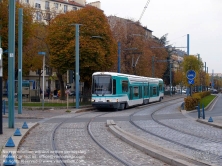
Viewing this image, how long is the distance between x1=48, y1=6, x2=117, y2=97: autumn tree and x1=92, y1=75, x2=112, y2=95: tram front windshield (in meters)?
6.48

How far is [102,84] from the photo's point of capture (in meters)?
33.0

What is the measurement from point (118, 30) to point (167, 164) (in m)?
49.6

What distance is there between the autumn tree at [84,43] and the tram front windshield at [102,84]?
255 inches

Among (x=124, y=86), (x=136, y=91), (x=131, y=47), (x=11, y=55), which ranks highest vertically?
(x=131, y=47)

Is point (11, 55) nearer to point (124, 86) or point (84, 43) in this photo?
point (124, 86)

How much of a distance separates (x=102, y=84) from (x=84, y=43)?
25.6ft

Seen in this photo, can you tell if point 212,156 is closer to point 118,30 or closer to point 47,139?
point 47,139

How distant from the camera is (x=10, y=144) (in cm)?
1223

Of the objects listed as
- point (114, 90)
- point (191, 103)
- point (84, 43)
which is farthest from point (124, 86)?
point (84, 43)

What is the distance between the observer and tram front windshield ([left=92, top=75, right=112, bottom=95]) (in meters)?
32.8

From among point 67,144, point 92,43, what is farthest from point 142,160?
point 92,43

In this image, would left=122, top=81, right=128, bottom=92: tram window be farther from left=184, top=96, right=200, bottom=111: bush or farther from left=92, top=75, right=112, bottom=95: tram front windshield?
left=184, top=96, right=200, bottom=111: bush

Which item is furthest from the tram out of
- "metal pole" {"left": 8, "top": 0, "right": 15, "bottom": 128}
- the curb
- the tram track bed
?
the curb

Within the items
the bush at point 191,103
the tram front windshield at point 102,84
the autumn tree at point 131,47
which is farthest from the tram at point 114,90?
the autumn tree at point 131,47
